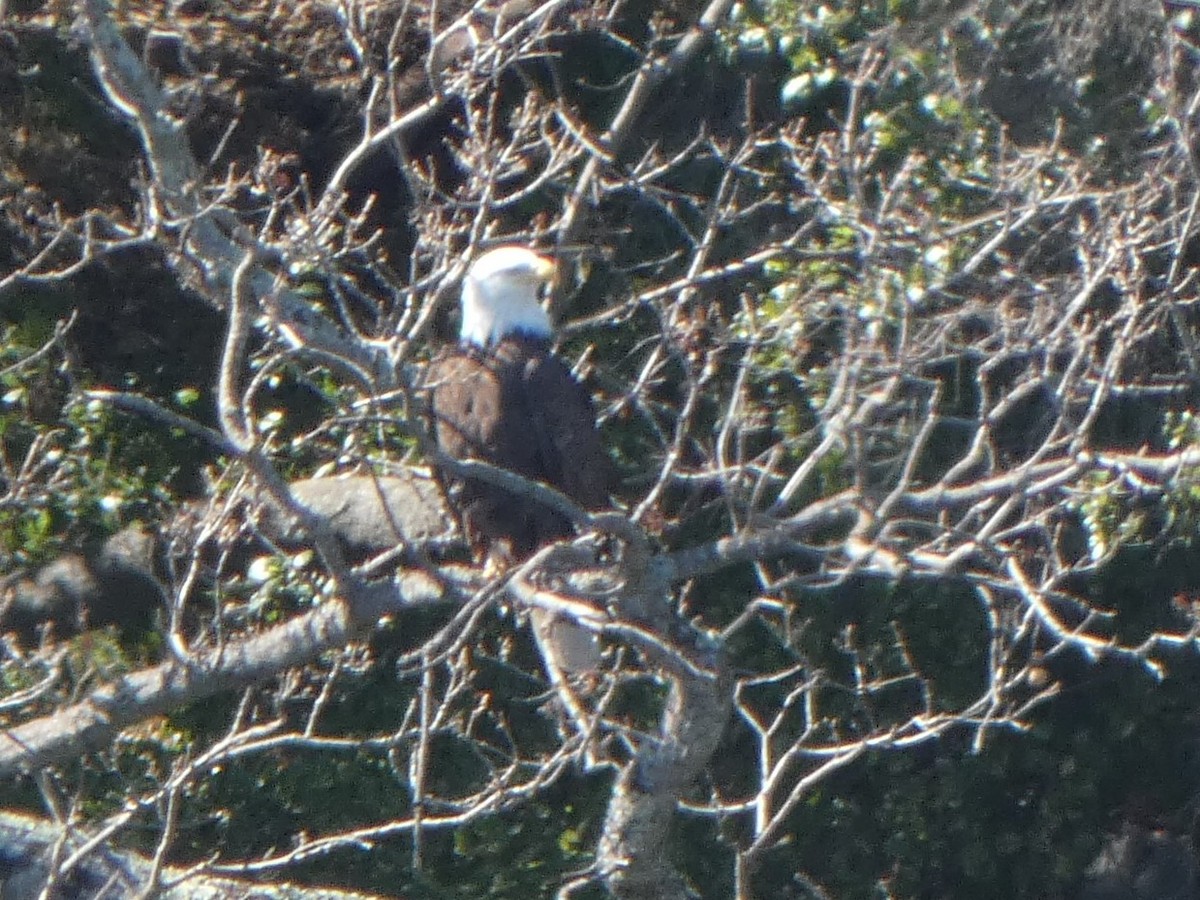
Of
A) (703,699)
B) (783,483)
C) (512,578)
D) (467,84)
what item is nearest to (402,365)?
(512,578)

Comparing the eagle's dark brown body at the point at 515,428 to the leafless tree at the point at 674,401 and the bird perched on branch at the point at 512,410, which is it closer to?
the bird perched on branch at the point at 512,410

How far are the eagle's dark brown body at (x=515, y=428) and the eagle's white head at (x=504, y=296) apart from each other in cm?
3

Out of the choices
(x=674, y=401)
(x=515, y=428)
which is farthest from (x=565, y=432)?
(x=674, y=401)

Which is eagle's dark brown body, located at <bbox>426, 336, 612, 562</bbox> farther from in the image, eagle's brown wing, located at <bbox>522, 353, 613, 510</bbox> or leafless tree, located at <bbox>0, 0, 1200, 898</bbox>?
leafless tree, located at <bbox>0, 0, 1200, 898</bbox>

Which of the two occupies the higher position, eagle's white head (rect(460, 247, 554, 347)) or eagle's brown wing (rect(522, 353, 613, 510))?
eagle's white head (rect(460, 247, 554, 347))

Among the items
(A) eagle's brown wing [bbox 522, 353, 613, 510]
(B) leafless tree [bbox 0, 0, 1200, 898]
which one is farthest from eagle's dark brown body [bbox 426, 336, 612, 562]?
(B) leafless tree [bbox 0, 0, 1200, 898]

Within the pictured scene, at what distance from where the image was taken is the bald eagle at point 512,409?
14.6 ft

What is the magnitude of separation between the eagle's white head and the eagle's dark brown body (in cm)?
3

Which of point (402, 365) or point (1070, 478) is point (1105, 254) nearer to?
point (1070, 478)

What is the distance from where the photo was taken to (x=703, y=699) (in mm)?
3172

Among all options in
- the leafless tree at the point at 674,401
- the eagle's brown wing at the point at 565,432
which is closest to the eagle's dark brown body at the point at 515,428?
the eagle's brown wing at the point at 565,432

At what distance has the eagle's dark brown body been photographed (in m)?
4.45

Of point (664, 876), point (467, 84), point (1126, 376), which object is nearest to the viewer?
point (664, 876)

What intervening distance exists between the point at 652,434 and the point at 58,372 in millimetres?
1706
